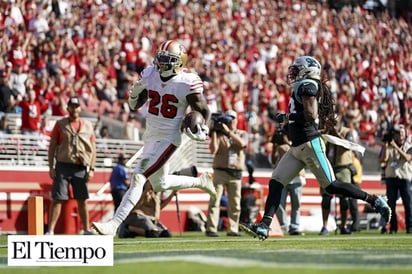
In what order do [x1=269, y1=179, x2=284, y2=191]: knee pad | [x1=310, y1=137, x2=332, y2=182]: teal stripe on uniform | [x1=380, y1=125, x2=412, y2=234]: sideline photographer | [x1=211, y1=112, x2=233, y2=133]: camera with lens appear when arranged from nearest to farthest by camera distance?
1. [x1=310, y1=137, x2=332, y2=182]: teal stripe on uniform
2. [x1=269, y1=179, x2=284, y2=191]: knee pad
3. [x1=211, y1=112, x2=233, y2=133]: camera with lens
4. [x1=380, y1=125, x2=412, y2=234]: sideline photographer

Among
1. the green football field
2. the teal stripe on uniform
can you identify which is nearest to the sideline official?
the teal stripe on uniform

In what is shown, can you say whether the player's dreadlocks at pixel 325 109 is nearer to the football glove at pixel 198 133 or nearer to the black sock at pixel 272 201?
the black sock at pixel 272 201

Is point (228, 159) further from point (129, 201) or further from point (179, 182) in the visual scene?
point (129, 201)

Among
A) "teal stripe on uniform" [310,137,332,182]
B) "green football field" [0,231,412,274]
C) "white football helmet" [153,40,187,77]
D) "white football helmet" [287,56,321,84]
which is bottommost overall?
"green football field" [0,231,412,274]

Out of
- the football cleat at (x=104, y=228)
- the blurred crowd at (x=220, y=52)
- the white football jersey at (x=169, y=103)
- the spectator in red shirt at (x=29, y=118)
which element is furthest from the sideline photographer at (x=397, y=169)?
the football cleat at (x=104, y=228)

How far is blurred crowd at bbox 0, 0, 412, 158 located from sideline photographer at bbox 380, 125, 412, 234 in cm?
224

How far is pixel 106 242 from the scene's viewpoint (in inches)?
303

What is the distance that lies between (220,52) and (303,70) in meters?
14.4

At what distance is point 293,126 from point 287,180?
0.60 meters

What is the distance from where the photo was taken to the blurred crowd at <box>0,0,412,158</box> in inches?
804

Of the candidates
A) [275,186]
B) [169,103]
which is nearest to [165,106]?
[169,103]

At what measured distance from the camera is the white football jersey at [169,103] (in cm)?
1133

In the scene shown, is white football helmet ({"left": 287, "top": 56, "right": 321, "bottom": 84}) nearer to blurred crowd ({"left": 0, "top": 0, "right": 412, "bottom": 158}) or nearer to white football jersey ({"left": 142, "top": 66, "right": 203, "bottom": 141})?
white football jersey ({"left": 142, "top": 66, "right": 203, "bottom": 141})

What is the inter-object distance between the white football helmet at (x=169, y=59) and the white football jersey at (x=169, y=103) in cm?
8
